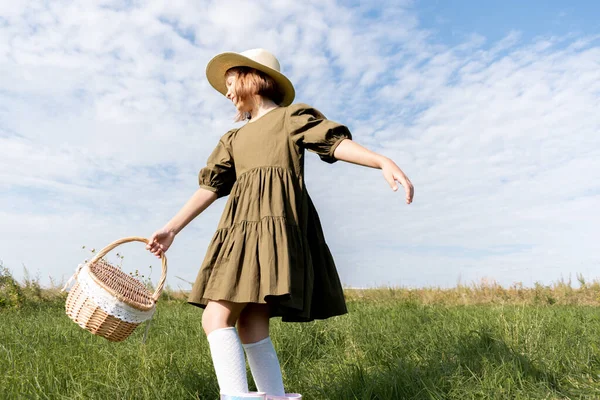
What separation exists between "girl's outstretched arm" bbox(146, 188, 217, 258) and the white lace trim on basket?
28cm

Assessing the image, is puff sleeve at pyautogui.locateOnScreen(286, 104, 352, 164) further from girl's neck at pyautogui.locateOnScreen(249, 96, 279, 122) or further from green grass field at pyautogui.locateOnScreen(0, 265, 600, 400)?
green grass field at pyautogui.locateOnScreen(0, 265, 600, 400)

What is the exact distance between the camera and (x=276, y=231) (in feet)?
6.68

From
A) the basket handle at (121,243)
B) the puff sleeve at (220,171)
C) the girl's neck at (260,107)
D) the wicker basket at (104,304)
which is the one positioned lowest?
the wicker basket at (104,304)

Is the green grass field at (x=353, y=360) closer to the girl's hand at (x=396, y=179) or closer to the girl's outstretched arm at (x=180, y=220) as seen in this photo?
the girl's outstretched arm at (x=180, y=220)

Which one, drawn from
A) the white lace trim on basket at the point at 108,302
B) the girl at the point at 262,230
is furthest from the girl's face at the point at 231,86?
the white lace trim on basket at the point at 108,302

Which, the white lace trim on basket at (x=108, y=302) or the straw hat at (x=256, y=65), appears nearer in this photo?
the white lace trim on basket at (x=108, y=302)

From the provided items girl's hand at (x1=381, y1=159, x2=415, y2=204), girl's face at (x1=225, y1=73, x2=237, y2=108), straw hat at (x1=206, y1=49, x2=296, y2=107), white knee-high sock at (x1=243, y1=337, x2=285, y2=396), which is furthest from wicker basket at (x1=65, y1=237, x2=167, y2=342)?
girl's hand at (x1=381, y1=159, x2=415, y2=204)

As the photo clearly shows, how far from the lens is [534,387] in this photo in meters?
2.69

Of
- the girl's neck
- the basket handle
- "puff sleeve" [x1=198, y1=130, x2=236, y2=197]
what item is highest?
the girl's neck

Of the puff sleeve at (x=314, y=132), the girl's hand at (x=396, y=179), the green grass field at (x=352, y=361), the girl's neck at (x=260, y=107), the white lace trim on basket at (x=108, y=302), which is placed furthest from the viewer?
the green grass field at (x=352, y=361)

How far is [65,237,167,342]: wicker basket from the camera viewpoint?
2.27 meters

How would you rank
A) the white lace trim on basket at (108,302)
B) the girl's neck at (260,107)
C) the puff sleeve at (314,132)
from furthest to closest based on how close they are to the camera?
the girl's neck at (260,107) → the white lace trim on basket at (108,302) → the puff sleeve at (314,132)

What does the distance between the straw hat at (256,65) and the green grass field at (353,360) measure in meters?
1.48

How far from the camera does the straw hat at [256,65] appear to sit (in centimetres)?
243
